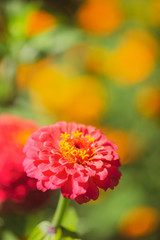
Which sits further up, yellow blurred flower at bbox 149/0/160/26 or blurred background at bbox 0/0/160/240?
yellow blurred flower at bbox 149/0/160/26

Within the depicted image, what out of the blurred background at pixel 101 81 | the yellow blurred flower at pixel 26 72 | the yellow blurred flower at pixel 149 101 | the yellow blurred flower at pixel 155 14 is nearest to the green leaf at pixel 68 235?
the blurred background at pixel 101 81

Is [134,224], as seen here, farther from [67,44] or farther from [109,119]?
[67,44]

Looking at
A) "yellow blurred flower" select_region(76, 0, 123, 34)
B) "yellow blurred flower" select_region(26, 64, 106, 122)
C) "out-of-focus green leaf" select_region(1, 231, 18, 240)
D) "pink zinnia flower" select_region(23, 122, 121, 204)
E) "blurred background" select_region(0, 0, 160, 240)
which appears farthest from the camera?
"yellow blurred flower" select_region(76, 0, 123, 34)

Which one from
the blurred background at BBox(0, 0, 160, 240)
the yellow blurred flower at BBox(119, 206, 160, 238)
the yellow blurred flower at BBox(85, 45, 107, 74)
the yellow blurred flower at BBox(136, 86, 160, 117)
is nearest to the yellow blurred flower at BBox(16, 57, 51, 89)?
the blurred background at BBox(0, 0, 160, 240)

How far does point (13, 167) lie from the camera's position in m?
0.31

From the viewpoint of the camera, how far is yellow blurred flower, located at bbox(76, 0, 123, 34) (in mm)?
830

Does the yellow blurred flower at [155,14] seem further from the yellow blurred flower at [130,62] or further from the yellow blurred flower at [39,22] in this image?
the yellow blurred flower at [39,22]

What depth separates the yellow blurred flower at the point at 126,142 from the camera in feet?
2.56

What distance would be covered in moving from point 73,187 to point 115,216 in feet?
1.83

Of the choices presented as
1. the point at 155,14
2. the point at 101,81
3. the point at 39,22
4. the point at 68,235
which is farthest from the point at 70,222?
the point at 155,14

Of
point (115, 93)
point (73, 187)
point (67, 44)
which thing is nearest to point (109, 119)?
point (115, 93)

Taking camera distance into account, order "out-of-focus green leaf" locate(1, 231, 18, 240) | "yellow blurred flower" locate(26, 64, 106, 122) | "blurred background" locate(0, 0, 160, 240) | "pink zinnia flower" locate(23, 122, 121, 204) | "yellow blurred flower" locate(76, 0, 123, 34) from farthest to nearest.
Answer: "yellow blurred flower" locate(76, 0, 123, 34) → "yellow blurred flower" locate(26, 64, 106, 122) → "blurred background" locate(0, 0, 160, 240) → "out-of-focus green leaf" locate(1, 231, 18, 240) → "pink zinnia flower" locate(23, 122, 121, 204)

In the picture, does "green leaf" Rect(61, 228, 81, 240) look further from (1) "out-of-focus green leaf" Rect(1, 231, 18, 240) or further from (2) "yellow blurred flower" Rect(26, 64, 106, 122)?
(2) "yellow blurred flower" Rect(26, 64, 106, 122)

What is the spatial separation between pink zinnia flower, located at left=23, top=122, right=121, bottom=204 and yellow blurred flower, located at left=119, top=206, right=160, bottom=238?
53cm
